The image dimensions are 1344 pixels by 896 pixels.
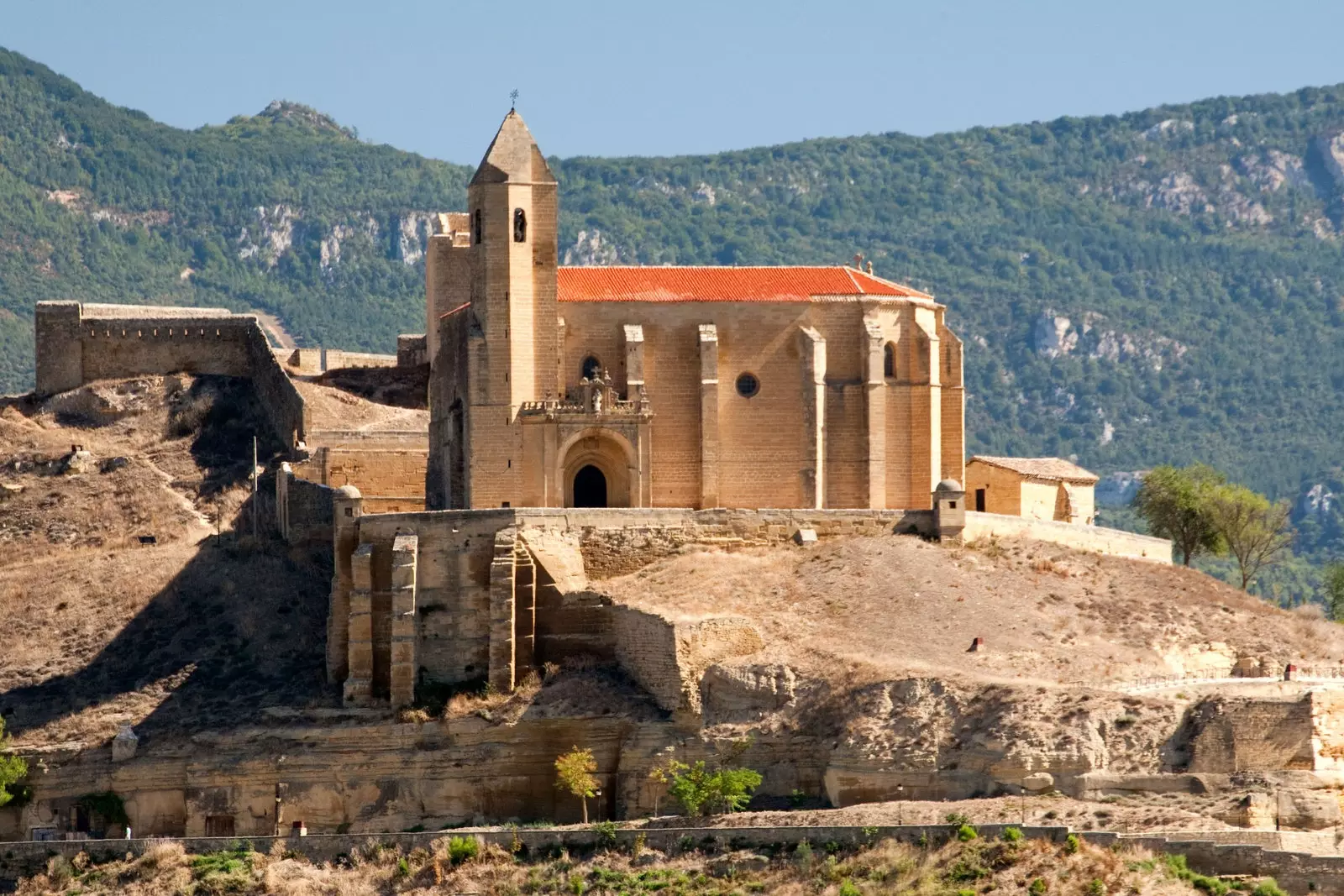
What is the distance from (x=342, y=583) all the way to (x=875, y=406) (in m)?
13.6

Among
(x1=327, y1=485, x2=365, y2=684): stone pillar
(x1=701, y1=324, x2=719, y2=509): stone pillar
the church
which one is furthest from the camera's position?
(x1=701, y1=324, x2=719, y2=509): stone pillar

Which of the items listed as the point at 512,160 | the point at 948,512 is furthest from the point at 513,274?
the point at 948,512

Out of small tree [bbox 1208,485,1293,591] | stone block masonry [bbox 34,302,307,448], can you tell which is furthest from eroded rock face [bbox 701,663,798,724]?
stone block masonry [bbox 34,302,307,448]

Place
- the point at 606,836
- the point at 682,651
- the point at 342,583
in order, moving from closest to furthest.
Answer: the point at 606,836
the point at 682,651
the point at 342,583

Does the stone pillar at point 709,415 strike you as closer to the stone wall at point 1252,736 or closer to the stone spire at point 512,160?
the stone spire at point 512,160

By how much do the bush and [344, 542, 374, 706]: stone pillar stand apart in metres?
7.61

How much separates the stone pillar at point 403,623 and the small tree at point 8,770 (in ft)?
24.8

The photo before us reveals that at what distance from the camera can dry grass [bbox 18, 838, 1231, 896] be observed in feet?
184

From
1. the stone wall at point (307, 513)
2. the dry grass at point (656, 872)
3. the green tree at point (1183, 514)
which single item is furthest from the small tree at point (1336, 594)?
the dry grass at point (656, 872)

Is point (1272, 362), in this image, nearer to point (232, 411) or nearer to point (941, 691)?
point (232, 411)

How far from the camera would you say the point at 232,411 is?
8769 cm

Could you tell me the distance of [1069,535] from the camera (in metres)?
75.2

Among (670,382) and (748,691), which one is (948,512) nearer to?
(670,382)

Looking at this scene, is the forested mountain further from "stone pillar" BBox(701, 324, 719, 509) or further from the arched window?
"stone pillar" BBox(701, 324, 719, 509)
